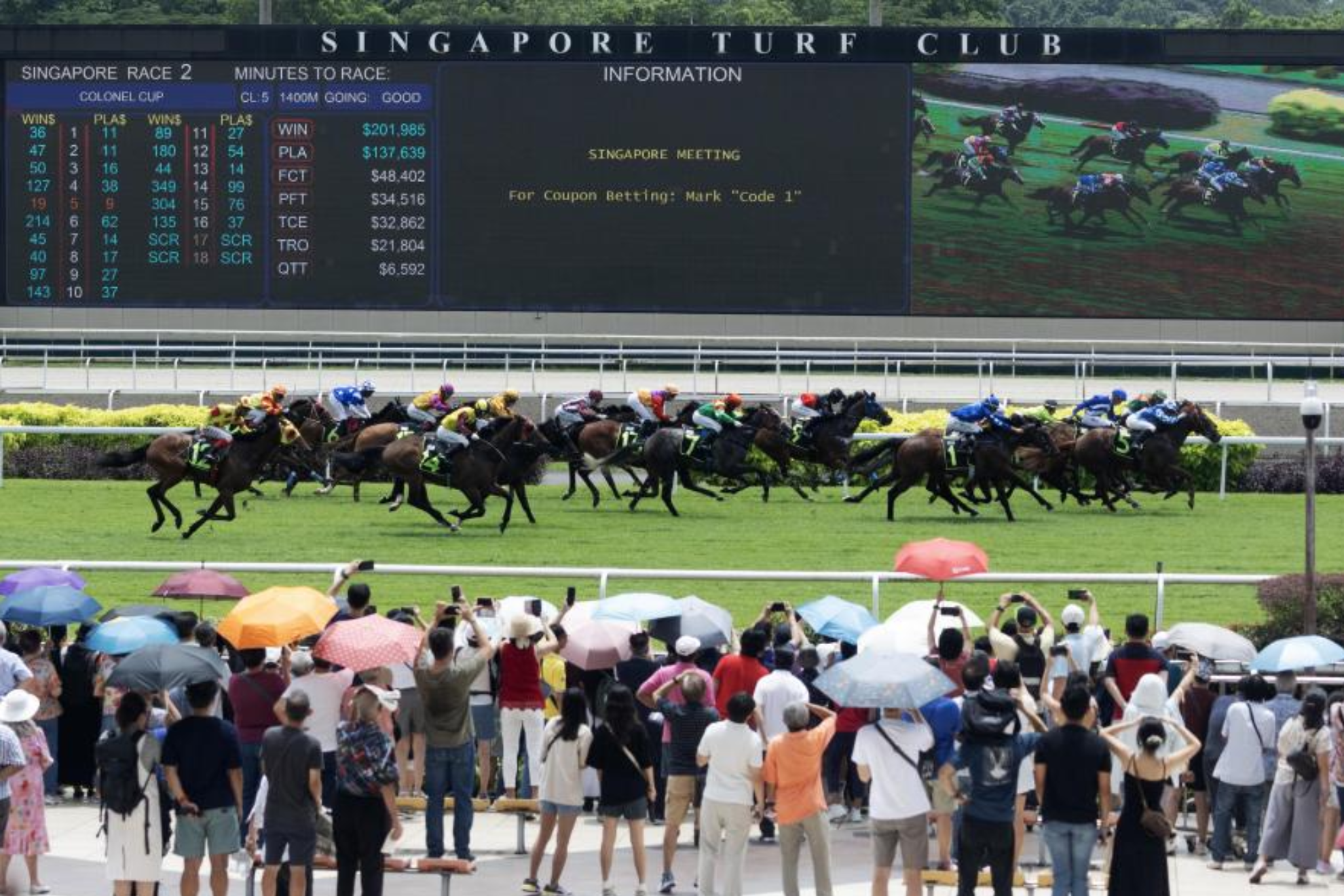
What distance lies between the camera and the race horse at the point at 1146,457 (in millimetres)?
21203

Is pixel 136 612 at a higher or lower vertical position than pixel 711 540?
higher

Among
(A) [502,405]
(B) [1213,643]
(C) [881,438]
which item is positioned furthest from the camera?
(C) [881,438]

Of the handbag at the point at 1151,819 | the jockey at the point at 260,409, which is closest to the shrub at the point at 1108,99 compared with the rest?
the jockey at the point at 260,409

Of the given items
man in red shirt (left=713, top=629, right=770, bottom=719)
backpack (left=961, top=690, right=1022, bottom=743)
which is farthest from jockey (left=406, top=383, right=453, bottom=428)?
backpack (left=961, top=690, right=1022, bottom=743)

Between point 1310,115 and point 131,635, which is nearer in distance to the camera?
point 131,635

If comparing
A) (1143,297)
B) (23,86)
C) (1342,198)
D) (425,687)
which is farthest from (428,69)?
(425,687)

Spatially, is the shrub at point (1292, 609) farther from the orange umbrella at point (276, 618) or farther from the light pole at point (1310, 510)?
the orange umbrella at point (276, 618)

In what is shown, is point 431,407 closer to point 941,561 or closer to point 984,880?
point 941,561

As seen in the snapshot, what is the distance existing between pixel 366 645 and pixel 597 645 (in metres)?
1.18

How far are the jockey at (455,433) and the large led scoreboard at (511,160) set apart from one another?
7.09m

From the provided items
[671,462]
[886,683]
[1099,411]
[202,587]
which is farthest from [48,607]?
[1099,411]

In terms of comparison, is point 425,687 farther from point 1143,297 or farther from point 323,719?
point 1143,297

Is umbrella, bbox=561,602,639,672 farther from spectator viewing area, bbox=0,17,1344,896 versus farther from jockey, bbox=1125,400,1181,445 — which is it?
jockey, bbox=1125,400,1181,445

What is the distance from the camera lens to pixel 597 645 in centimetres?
1098
